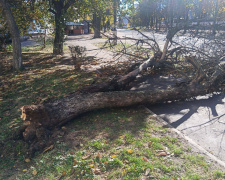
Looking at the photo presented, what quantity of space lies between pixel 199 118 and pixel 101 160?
10.1 ft

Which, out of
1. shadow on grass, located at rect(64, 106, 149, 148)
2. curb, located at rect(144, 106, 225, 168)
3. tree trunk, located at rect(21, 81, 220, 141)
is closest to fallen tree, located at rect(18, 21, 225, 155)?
tree trunk, located at rect(21, 81, 220, 141)

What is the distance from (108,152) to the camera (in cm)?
381

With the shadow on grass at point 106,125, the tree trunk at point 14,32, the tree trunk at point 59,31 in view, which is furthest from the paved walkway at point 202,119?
the tree trunk at point 59,31

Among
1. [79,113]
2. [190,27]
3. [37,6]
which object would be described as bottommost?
[79,113]

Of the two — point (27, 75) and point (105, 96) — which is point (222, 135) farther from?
point (27, 75)

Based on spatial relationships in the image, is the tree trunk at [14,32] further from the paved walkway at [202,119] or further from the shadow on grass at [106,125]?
the paved walkway at [202,119]

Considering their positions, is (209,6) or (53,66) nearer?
(53,66)

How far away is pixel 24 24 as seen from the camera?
39.2ft

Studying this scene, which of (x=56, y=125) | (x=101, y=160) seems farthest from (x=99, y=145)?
(x=56, y=125)

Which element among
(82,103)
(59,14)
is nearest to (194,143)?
(82,103)

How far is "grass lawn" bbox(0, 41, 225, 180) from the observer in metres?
3.30

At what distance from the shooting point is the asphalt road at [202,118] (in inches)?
167

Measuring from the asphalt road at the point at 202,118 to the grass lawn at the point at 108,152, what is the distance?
0.48m

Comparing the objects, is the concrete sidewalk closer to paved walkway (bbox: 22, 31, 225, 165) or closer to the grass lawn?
paved walkway (bbox: 22, 31, 225, 165)
